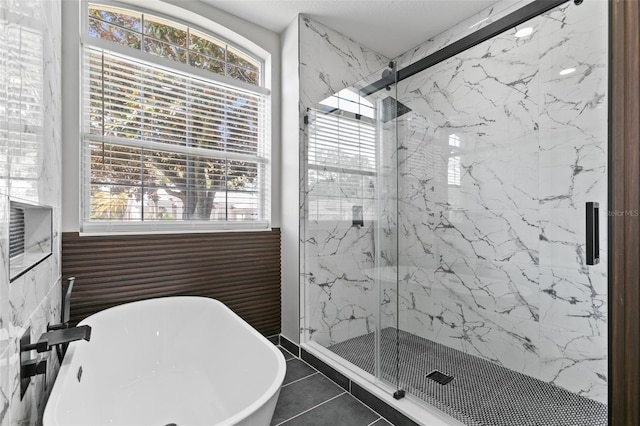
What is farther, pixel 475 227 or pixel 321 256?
pixel 321 256

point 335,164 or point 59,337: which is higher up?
point 335,164

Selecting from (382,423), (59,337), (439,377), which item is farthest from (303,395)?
(59,337)

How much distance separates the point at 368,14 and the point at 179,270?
2567 mm

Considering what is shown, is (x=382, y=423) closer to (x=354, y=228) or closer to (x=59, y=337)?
(x=354, y=228)

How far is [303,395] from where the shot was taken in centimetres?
200

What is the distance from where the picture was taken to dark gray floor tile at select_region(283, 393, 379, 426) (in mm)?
1731

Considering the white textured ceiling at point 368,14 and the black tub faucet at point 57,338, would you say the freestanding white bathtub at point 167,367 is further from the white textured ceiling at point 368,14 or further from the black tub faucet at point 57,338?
the white textured ceiling at point 368,14

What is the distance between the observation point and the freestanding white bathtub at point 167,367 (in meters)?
1.48

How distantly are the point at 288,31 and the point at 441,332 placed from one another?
2.88 meters

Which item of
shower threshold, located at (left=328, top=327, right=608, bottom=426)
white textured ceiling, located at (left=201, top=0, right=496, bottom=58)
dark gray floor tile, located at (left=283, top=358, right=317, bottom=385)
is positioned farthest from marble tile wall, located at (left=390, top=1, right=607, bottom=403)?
dark gray floor tile, located at (left=283, top=358, right=317, bottom=385)

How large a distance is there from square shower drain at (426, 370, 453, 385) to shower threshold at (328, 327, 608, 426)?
2 cm

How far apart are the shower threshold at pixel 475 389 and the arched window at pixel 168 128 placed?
4.69ft

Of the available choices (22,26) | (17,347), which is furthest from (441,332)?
(22,26)

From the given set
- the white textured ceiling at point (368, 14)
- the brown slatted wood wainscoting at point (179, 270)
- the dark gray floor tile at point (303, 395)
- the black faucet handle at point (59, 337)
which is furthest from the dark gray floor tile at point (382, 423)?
the white textured ceiling at point (368, 14)
